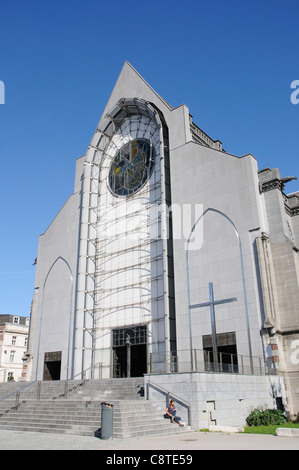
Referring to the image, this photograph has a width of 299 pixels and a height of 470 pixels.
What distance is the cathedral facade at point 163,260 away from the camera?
78.8ft

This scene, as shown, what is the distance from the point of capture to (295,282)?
78.8ft

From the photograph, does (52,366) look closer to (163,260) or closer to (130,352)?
(130,352)

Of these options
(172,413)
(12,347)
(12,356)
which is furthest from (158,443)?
(12,356)

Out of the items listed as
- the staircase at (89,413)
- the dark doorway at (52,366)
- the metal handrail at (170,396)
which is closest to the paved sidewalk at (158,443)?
the staircase at (89,413)

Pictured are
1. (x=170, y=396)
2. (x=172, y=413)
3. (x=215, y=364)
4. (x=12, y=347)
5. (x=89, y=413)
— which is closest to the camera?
(x=172, y=413)

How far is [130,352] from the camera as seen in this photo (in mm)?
30641

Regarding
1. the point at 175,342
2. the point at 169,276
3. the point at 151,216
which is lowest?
the point at 175,342

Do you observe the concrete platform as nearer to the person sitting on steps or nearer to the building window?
the person sitting on steps

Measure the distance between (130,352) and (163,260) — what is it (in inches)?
301

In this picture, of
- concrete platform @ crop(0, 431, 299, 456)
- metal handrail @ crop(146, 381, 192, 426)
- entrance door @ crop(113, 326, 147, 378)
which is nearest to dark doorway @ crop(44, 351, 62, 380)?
Result: entrance door @ crop(113, 326, 147, 378)
